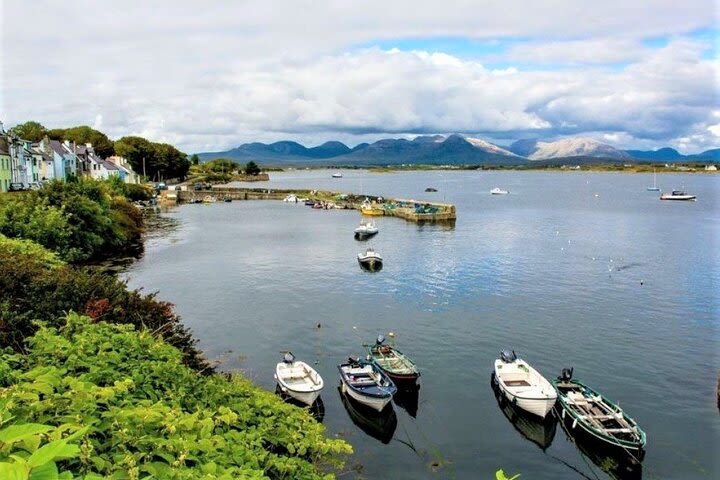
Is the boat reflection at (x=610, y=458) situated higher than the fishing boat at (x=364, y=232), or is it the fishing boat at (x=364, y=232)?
the fishing boat at (x=364, y=232)

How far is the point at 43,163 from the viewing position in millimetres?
109812

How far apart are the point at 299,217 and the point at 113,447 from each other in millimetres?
125661

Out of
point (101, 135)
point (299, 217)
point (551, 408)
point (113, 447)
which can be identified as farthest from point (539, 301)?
point (101, 135)

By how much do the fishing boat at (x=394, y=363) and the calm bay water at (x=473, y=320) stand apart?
1.25 metres

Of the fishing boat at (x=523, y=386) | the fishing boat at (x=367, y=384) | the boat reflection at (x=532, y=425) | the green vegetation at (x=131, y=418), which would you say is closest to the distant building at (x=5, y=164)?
the fishing boat at (x=367, y=384)

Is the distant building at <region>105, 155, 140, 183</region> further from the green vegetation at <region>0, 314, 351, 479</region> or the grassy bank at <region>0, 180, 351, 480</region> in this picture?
the green vegetation at <region>0, 314, 351, 479</region>

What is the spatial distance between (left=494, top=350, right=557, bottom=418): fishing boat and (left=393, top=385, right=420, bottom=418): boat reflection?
195 inches

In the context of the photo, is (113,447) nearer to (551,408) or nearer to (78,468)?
(78,468)

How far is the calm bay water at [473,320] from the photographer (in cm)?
2950

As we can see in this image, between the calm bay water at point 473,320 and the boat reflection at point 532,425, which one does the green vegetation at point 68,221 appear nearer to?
the calm bay water at point 473,320

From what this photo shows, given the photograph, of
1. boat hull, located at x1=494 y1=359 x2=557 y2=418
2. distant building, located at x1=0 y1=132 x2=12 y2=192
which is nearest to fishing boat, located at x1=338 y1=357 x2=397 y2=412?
boat hull, located at x1=494 y1=359 x2=557 y2=418

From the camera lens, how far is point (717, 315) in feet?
168

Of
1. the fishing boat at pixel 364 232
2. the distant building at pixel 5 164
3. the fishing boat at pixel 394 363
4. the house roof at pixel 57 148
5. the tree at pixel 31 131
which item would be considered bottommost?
the fishing boat at pixel 394 363

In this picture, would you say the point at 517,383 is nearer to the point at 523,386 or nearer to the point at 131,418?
the point at 523,386
